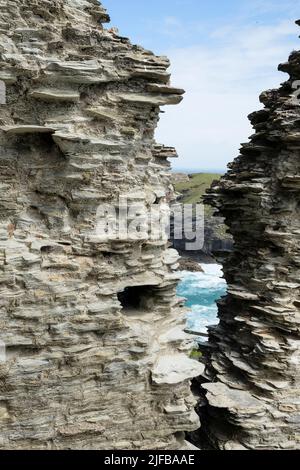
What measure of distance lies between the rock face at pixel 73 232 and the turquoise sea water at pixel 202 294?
4171 cm

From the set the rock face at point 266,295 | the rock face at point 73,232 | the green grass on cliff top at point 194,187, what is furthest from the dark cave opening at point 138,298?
the green grass on cliff top at point 194,187

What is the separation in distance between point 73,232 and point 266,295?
975cm

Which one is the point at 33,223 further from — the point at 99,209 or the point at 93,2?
the point at 93,2

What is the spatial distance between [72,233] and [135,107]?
4.97 metres

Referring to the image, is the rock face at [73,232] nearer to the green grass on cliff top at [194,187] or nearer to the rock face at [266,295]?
the rock face at [266,295]

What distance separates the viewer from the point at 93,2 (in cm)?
1569

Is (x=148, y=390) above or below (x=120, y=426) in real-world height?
above

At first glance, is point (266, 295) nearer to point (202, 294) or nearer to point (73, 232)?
point (73, 232)

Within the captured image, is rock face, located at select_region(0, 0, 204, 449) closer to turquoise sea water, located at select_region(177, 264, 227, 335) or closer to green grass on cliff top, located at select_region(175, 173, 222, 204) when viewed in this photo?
turquoise sea water, located at select_region(177, 264, 227, 335)

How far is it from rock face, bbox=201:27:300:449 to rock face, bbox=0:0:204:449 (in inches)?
180


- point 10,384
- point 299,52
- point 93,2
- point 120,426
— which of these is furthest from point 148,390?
point 299,52

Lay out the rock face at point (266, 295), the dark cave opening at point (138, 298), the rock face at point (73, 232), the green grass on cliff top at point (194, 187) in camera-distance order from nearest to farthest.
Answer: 1. the rock face at point (73, 232)
2. the dark cave opening at point (138, 298)
3. the rock face at point (266, 295)
4. the green grass on cliff top at point (194, 187)

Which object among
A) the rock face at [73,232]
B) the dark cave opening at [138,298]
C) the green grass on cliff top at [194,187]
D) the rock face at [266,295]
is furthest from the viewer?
the green grass on cliff top at [194,187]

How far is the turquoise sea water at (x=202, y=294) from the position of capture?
6116 cm
